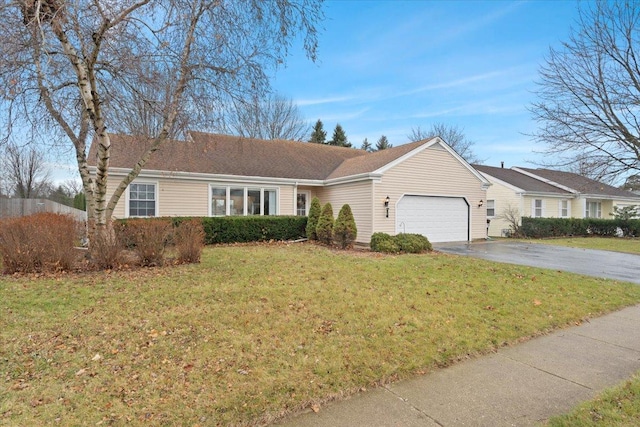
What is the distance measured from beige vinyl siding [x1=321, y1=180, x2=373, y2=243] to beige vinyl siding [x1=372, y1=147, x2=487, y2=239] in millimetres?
302

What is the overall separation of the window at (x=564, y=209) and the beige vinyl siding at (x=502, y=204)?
187 inches

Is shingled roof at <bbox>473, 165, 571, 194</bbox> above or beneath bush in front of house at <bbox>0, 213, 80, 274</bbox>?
above

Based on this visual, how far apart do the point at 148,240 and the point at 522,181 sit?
2382cm

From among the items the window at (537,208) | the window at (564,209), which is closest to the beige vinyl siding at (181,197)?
the window at (537,208)

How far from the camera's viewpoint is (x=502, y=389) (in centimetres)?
339

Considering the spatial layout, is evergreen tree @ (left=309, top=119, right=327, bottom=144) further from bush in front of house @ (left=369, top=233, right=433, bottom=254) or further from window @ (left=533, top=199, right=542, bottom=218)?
bush in front of house @ (left=369, top=233, right=433, bottom=254)

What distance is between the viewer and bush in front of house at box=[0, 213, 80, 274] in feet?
22.6

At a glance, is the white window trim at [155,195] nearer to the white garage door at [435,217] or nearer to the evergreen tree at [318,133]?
the white garage door at [435,217]

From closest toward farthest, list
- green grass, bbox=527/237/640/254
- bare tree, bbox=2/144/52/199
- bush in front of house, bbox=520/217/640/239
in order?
green grass, bbox=527/237/640/254 < bush in front of house, bbox=520/217/640/239 < bare tree, bbox=2/144/52/199


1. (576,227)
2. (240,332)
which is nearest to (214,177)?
(240,332)

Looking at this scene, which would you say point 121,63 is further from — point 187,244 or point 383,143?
point 383,143

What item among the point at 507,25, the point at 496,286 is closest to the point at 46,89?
the point at 496,286

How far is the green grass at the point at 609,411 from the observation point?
2813 mm

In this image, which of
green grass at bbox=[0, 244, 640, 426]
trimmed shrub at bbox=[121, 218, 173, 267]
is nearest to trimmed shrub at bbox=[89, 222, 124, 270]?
trimmed shrub at bbox=[121, 218, 173, 267]
